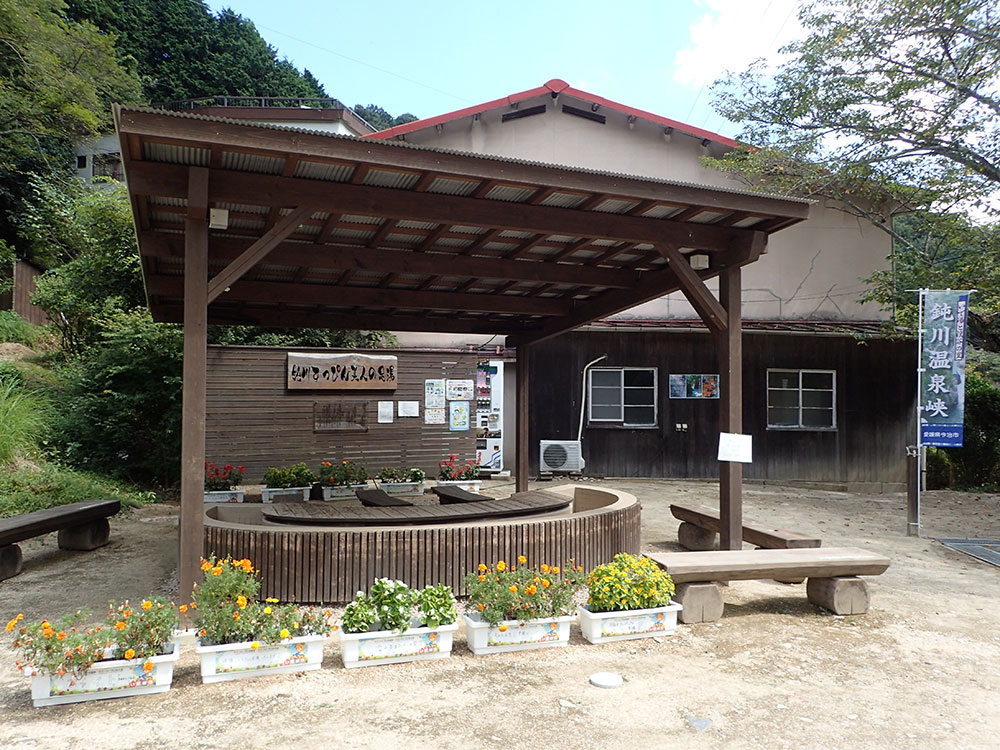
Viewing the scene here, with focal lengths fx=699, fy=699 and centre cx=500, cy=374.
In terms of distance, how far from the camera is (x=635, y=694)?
3.70m

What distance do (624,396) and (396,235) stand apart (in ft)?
28.1

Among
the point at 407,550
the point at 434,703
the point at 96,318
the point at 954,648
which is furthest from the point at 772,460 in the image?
the point at 96,318

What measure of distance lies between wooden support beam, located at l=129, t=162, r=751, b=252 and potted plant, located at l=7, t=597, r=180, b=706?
102 inches

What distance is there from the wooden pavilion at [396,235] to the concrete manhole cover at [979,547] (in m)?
3.76

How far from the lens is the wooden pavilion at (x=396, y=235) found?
14.4ft

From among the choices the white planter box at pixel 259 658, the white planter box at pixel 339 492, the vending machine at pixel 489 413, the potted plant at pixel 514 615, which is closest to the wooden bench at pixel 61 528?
the white planter box at pixel 339 492

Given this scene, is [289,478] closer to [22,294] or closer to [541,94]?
[541,94]

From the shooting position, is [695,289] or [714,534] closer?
[695,289]

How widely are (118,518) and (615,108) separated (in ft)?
37.2

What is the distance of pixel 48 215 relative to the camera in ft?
61.9

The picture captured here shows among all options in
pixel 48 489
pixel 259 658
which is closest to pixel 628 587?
pixel 259 658

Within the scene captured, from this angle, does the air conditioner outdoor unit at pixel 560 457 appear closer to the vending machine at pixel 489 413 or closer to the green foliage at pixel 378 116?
the vending machine at pixel 489 413

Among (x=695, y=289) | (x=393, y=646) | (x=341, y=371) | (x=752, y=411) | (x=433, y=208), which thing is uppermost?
(x=433, y=208)

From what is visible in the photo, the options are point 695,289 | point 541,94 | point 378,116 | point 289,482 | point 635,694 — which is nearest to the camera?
point 635,694
